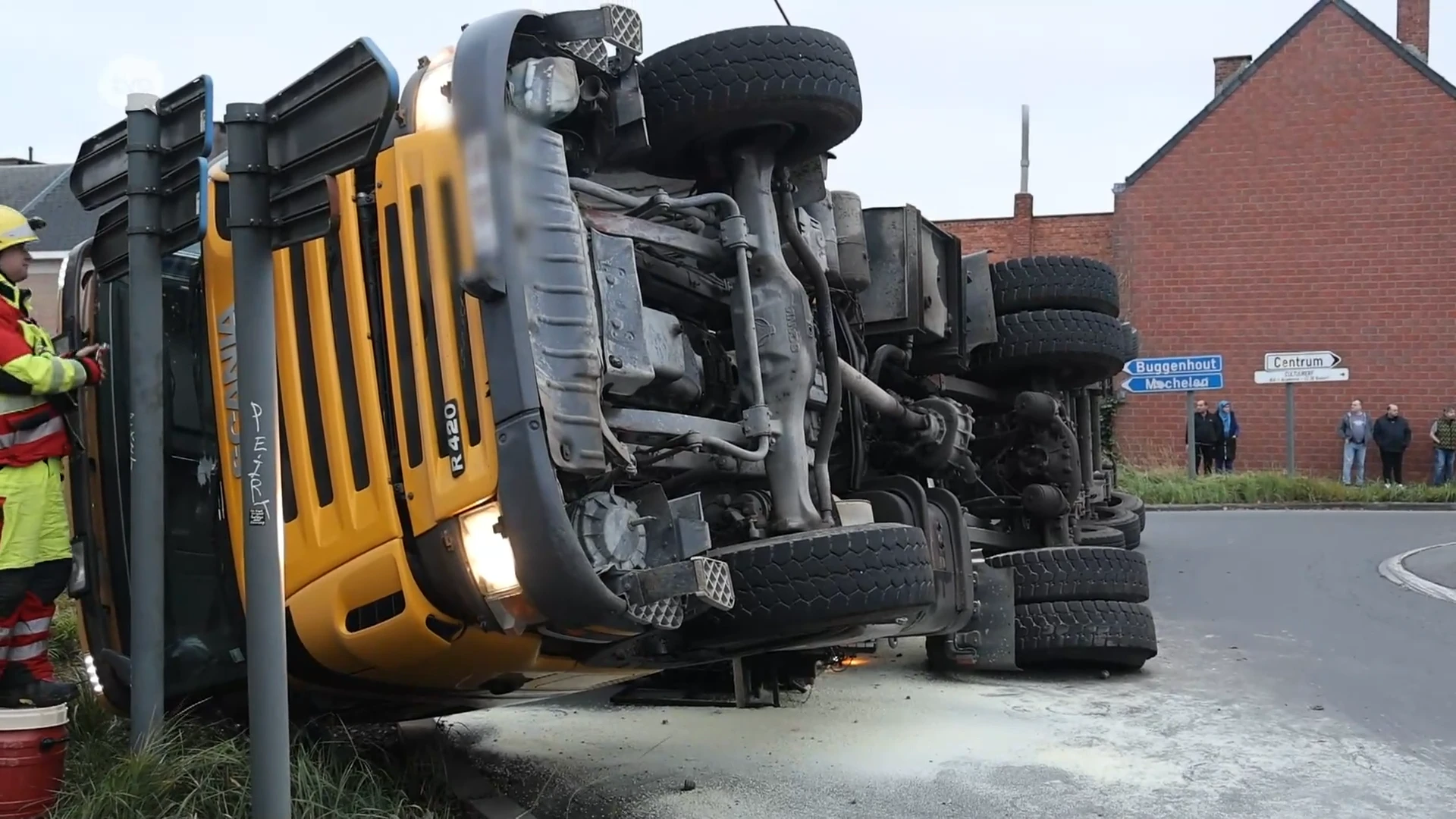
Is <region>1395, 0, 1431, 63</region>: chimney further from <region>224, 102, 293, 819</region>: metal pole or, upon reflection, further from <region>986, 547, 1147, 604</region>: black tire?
<region>224, 102, 293, 819</region>: metal pole

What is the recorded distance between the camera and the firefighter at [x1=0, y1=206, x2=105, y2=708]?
362 centimetres

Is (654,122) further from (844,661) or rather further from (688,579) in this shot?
(844,661)

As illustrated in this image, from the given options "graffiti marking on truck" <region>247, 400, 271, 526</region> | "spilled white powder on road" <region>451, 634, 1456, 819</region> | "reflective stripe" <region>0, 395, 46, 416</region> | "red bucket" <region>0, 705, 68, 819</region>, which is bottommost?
"spilled white powder on road" <region>451, 634, 1456, 819</region>

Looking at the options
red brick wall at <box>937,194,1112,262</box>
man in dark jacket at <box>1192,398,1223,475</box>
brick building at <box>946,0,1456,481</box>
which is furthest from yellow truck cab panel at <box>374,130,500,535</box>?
red brick wall at <box>937,194,1112,262</box>

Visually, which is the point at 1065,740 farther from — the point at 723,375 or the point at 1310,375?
the point at 1310,375

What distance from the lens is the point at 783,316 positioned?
4160 mm

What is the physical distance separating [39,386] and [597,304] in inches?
61.3

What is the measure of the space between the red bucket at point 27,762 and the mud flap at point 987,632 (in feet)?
12.7

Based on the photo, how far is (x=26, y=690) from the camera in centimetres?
361

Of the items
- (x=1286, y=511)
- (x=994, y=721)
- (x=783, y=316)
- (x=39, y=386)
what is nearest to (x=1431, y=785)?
(x=994, y=721)

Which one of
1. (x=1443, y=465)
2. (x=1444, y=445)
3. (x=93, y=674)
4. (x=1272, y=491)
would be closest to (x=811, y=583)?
(x=93, y=674)

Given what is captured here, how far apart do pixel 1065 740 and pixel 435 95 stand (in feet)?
10.9

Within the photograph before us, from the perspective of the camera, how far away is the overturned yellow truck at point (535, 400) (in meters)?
3.24

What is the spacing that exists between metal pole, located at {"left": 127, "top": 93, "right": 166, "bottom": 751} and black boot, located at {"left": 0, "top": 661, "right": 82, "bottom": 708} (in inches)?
9.7
